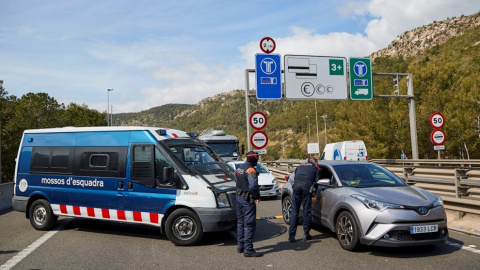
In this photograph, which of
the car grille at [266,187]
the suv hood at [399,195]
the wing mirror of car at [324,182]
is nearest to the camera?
the suv hood at [399,195]

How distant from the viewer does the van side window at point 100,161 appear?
8.25 m

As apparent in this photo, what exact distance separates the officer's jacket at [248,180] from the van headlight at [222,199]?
824mm

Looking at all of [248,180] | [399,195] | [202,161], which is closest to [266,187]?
[202,161]

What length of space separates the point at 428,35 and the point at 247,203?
449ft

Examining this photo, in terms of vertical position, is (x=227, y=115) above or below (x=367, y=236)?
above

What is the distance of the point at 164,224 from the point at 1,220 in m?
6.39

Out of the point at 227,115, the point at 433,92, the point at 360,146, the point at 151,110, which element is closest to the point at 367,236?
the point at 360,146

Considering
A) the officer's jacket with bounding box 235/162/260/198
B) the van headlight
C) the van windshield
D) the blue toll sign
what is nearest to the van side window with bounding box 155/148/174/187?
the van windshield

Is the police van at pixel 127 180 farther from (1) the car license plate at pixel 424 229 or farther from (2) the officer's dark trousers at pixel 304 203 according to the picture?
(1) the car license plate at pixel 424 229

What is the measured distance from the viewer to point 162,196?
7645 mm

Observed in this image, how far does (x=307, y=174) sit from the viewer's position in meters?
7.69

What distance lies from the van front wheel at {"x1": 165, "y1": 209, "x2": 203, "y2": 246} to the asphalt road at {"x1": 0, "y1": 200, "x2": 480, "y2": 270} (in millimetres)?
174

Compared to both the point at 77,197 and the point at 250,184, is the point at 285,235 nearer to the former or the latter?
the point at 250,184

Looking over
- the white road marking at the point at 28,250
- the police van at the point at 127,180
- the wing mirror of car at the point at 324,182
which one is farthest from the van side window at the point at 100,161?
the wing mirror of car at the point at 324,182
